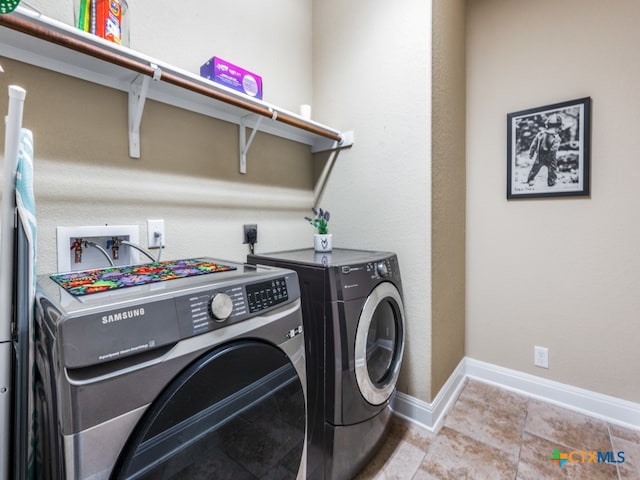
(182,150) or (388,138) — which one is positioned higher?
(388,138)

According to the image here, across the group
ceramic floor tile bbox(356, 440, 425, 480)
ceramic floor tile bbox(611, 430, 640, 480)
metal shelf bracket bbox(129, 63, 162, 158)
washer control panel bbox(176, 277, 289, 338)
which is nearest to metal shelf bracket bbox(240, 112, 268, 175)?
metal shelf bracket bbox(129, 63, 162, 158)

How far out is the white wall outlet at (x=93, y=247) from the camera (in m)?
1.07

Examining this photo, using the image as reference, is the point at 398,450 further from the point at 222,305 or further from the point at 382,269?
the point at 222,305

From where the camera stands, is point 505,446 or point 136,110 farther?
point 505,446

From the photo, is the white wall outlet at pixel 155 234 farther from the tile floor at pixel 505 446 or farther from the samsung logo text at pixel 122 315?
the tile floor at pixel 505 446

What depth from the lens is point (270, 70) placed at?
1.83 metres

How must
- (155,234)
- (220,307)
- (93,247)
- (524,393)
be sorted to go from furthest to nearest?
(524,393) → (155,234) → (93,247) → (220,307)

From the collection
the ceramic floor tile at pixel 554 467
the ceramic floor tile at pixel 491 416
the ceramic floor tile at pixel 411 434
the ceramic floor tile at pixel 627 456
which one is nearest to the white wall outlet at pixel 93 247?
the ceramic floor tile at pixel 411 434

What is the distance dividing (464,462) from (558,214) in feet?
4.78

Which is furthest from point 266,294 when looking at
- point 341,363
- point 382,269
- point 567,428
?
point 567,428

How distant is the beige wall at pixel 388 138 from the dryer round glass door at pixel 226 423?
3.06 feet

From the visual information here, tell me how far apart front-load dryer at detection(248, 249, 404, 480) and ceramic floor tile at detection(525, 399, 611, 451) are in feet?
3.00

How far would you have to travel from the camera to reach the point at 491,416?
1652 mm

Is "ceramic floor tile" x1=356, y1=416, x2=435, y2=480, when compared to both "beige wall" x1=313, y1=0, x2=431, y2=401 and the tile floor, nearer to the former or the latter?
the tile floor
